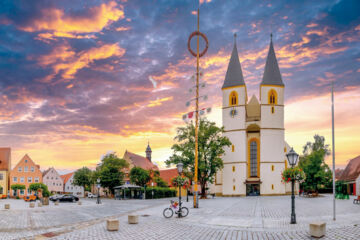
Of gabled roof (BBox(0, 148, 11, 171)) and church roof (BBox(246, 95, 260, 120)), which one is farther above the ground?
church roof (BBox(246, 95, 260, 120))

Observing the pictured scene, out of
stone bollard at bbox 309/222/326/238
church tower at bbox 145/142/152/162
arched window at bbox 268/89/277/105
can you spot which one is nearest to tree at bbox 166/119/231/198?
arched window at bbox 268/89/277/105

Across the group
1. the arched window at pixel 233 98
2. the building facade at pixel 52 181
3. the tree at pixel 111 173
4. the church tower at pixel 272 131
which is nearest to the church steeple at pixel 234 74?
the arched window at pixel 233 98

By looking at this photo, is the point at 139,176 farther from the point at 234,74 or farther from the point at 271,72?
the point at 271,72

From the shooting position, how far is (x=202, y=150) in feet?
172

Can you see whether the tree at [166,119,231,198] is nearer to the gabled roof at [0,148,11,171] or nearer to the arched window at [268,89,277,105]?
the arched window at [268,89,277,105]

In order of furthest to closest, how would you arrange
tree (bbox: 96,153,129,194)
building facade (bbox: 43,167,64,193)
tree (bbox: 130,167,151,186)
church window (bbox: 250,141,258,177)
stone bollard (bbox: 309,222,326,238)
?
building facade (bbox: 43,167,64,193) → tree (bbox: 130,167,151,186) → tree (bbox: 96,153,129,194) → church window (bbox: 250,141,258,177) → stone bollard (bbox: 309,222,326,238)

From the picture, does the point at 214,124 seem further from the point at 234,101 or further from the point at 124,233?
the point at 124,233

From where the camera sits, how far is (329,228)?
15109 mm

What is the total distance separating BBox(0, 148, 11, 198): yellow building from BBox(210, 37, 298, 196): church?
51094mm

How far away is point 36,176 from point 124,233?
7526cm

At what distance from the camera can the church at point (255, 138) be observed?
59.1m

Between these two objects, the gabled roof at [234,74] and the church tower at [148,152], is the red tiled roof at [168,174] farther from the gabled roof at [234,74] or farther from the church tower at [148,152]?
the gabled roof at [234,74]

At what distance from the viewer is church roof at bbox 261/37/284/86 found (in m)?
61.9

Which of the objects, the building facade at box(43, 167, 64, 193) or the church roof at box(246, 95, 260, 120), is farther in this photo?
the building facade at box(43, 167, 64, 193)
